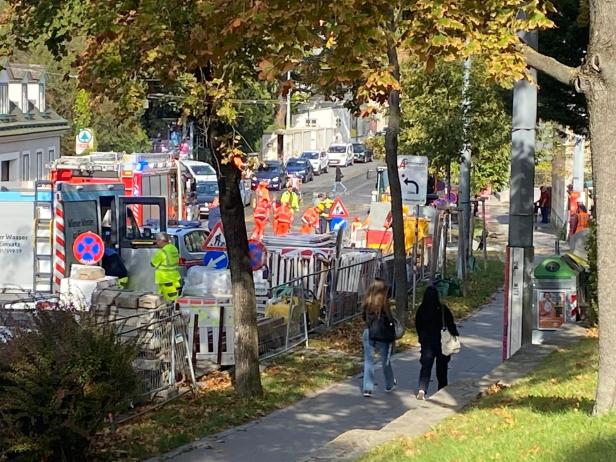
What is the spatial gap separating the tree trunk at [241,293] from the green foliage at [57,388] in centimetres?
357

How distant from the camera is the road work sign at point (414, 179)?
75.9ft

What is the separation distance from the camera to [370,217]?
3136 cm

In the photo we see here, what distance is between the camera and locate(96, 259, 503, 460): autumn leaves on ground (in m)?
11.7

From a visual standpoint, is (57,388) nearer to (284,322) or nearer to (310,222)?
(284,322)

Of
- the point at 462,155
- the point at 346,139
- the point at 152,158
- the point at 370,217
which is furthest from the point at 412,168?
the point at 346,139

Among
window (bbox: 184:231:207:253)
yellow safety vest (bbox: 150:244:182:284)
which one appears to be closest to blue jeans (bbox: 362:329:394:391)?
yellow safety vest (bbox: 150:244:182:284)

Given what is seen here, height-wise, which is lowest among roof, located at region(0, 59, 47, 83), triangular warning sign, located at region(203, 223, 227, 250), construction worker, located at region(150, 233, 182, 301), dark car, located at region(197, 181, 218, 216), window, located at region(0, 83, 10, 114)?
construction worker, located at region(150, 233, 182, 301)

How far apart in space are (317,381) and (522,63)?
741cm

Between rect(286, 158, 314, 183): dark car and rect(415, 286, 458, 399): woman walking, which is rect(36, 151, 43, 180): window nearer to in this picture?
rect(286, 158, 314, 183): dark car

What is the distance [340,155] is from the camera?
3241 inches

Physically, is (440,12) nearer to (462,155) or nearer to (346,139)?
(462,155)

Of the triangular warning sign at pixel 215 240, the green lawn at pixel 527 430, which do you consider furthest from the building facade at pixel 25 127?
the green lawn at pixel 527 430

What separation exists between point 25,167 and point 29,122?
5.16ft

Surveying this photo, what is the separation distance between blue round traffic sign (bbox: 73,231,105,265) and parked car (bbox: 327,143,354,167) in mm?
63319
